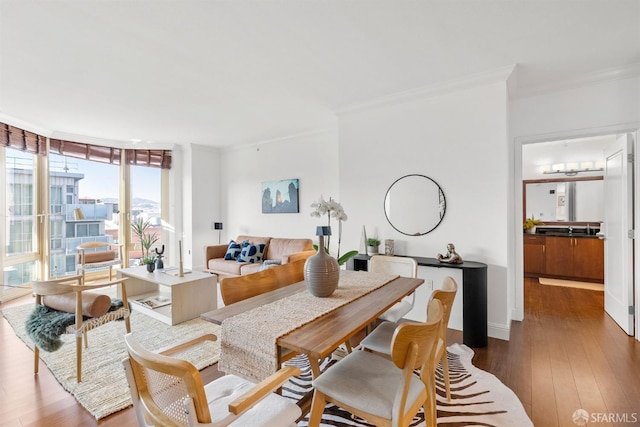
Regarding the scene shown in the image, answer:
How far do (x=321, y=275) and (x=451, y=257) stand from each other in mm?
1769

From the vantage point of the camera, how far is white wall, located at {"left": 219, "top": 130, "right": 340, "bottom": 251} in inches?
202

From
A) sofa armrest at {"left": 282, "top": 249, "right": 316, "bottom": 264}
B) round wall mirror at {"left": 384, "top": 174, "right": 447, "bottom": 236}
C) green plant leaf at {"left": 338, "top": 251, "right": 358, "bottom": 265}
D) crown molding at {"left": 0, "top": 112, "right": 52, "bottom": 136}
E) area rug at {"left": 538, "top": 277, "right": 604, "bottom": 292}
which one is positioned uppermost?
crown molding at {"left": 0, "top": 112, "right": 52, "bottom": 136}

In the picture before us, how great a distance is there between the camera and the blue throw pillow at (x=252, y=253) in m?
5.02

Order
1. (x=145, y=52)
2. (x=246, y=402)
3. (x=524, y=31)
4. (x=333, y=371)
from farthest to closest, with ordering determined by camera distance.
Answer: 1. (x=145, y=52)
2. (x=524, y=31)
3. (x=333, y=371)
4. (x=246, y=402)

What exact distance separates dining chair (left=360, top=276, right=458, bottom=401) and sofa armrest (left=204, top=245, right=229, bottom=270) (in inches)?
162

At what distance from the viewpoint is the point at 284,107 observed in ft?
13.1

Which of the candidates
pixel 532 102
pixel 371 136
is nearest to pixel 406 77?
pixel 371 136

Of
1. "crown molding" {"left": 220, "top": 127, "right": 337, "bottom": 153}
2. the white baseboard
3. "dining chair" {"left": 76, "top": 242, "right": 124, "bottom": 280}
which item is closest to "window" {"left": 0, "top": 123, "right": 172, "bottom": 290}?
A: "dining chair" {"left": 76, "top": 242, "right": 124, "bottom": 280}

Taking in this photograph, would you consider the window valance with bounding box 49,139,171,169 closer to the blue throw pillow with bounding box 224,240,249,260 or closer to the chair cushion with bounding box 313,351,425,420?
the blue throw pillow with bounding box 224,240,249,260

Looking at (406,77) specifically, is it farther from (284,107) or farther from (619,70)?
(619,70)

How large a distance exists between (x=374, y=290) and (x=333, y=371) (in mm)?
670

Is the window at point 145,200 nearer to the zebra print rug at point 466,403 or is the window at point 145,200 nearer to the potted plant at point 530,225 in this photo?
the zebra print rug at point 466,403

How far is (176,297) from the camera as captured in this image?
332 centimetres

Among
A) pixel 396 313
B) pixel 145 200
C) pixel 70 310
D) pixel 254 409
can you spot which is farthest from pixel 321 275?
pixel 145 200
